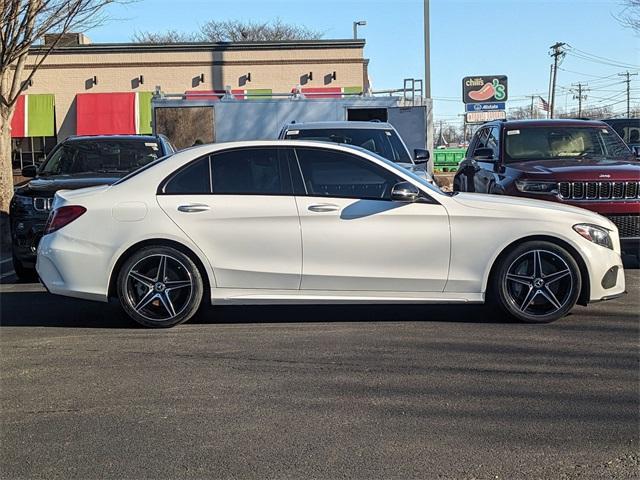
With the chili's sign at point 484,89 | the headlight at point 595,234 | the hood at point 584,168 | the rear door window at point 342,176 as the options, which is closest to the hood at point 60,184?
the rear door window at point 342,176

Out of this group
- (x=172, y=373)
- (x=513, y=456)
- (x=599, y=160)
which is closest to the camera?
(x=513, y=456)

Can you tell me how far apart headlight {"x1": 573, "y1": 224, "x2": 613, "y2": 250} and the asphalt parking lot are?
71 cm

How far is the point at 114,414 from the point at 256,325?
7.55 feet

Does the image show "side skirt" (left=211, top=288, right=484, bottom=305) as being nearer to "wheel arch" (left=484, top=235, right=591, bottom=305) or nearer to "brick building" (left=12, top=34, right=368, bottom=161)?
"wheel arch" (left=484, top=235, right=591, bottom=305)

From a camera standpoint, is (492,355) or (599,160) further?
(599,160)

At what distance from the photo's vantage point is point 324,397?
4750 millimetres

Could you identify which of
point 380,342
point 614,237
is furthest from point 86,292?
point 614,237

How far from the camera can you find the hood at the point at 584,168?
884cm

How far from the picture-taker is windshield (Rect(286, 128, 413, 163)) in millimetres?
10680

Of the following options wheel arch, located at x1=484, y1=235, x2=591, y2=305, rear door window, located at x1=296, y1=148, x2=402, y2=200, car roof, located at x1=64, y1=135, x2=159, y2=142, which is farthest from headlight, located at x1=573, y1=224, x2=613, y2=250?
car roof, located at x1=64, y1=135, x2=159, y2=142

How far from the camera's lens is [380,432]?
4180 mm

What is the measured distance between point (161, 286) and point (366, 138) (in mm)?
5135

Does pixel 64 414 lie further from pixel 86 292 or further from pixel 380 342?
pixel 380 342

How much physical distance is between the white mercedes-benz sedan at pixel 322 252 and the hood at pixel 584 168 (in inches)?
97.8
